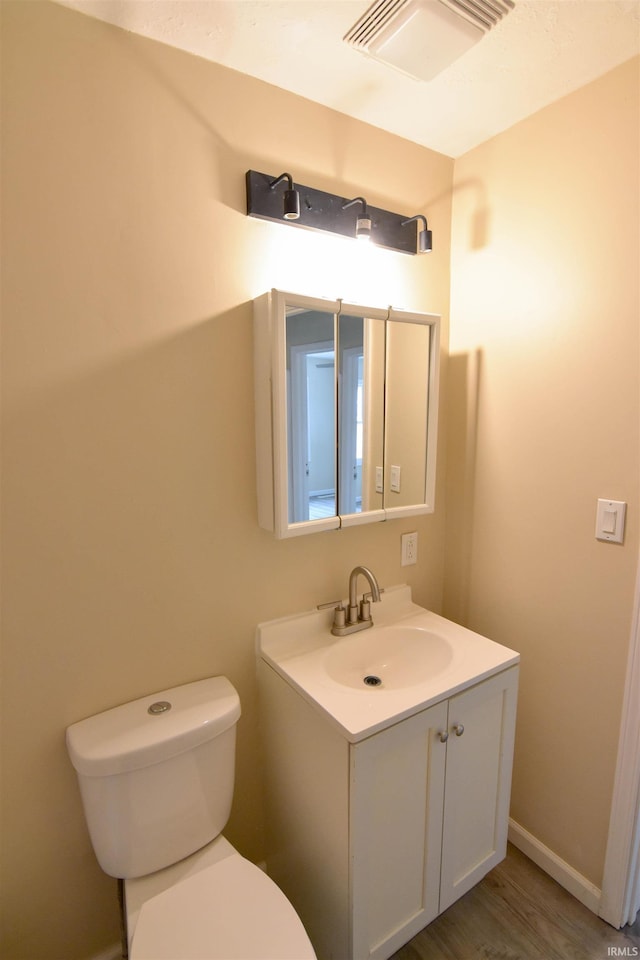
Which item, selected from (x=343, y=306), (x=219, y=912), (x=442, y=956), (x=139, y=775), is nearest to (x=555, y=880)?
(x=442, y=956)

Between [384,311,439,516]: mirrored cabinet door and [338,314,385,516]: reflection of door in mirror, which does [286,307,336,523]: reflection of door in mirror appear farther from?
[384,311,439,516]: mirrored cabinet door

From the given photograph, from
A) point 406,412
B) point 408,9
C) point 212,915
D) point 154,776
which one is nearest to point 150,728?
point 154,776

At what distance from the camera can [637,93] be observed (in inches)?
46.9

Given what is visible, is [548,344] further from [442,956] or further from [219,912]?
[442,956]

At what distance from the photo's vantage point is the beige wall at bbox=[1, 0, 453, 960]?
1.04 metres

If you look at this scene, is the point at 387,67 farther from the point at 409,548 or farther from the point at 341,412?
the point at 409,548

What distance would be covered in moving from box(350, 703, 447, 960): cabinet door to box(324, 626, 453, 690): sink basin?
0.75 feet

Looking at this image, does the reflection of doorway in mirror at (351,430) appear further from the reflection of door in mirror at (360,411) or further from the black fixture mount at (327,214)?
the black fixture mount at (327,214)

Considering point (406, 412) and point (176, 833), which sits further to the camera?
point (406, 412)

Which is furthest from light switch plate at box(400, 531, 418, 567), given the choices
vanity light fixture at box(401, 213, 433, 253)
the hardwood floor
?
the hardwood floor

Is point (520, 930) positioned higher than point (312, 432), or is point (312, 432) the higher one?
point (312, 432)

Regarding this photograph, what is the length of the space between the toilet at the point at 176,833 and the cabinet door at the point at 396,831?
0.72ft

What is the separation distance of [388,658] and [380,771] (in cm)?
43

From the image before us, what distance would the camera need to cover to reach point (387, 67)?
4.00 ft
